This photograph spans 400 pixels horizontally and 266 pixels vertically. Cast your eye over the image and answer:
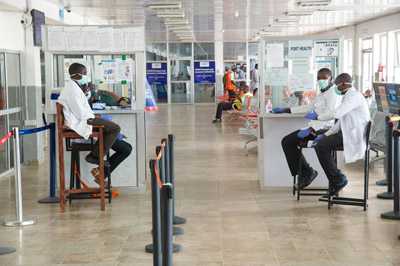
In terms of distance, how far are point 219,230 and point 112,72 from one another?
9.11 feet

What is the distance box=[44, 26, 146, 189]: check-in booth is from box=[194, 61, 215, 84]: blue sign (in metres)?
23.1

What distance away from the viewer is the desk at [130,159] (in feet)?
26.7

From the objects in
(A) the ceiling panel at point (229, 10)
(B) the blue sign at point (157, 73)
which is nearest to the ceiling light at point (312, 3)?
(A) the ceiling panel at point (229, 10)

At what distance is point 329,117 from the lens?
279 inches

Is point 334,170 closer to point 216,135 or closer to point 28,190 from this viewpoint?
point 28,190

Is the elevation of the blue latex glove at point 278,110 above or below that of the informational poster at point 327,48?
below

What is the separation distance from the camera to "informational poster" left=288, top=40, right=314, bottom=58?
8203 millimetres

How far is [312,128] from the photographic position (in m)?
7.50

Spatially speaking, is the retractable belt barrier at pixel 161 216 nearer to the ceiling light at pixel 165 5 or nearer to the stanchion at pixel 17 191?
the stanchion at pixel 17 191

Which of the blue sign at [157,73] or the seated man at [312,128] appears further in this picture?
the blue sign at [157,73]

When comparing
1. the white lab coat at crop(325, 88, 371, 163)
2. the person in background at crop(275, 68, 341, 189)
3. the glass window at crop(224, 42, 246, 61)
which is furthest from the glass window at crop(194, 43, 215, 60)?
the white lab coat at crop(325, 88, 371, 163)

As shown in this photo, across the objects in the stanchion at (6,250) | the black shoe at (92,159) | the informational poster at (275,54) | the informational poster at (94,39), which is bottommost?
the stanchion at (6,250)

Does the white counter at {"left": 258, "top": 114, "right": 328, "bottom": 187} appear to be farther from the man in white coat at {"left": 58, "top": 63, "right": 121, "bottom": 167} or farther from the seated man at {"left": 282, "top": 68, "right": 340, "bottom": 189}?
the man in white coat at {"left": 58, "top": 63, "right": 121, "bottom": 167}

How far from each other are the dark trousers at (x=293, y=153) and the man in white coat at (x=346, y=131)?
0.43 m
